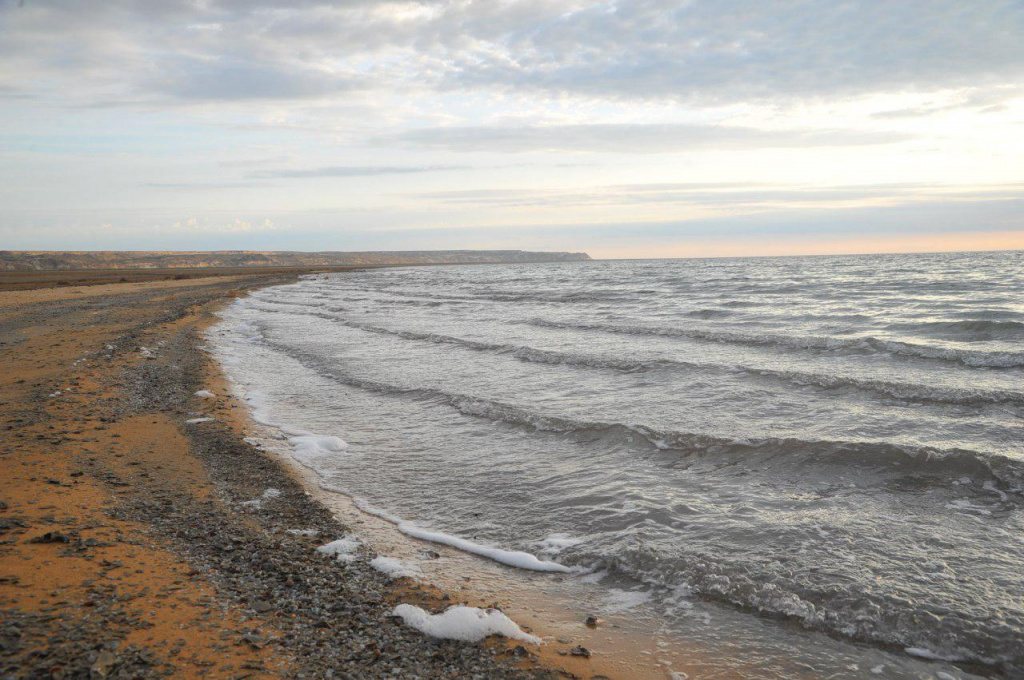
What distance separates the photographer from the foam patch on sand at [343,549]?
482 centimetres

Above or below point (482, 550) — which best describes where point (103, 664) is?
above

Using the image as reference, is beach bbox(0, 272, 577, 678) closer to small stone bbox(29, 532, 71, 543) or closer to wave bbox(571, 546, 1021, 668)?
small stone bbox(29, 532, 71, 543)

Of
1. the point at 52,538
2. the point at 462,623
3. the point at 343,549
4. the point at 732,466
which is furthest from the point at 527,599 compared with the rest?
the point at 732,466

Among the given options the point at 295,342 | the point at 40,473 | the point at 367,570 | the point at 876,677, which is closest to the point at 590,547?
the point at 367,570

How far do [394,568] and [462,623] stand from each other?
→ 1.04 m

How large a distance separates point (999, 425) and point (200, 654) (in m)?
10.1

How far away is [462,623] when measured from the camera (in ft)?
12.8

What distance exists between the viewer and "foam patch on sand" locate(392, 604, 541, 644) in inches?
150

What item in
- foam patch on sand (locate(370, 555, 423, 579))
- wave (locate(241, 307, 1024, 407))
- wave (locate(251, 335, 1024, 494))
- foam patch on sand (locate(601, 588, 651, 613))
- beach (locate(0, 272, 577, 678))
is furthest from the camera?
wave (locate(241, 307, 1024, 407))

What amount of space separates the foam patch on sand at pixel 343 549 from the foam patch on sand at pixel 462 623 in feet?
3.17

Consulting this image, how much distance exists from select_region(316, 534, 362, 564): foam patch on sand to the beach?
0.28 ft

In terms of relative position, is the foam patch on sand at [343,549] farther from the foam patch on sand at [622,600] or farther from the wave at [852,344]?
the wave at [852,344]

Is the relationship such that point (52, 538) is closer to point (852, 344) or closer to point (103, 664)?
point (103, 664)

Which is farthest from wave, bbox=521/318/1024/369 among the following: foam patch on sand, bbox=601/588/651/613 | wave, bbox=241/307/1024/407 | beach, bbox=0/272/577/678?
beach, bbox=0/272/577/678
